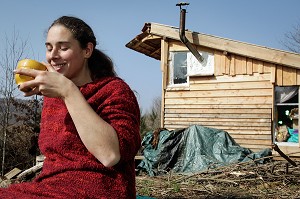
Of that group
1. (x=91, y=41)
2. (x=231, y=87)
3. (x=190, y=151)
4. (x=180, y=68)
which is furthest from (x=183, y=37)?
(x=91, y=41)

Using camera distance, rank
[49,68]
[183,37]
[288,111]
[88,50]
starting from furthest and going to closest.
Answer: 1. [183,37]
2. [288,111]
3. [88,50]
4. [49,68]

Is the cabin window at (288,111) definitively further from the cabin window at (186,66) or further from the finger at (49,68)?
the finger at (49,68)

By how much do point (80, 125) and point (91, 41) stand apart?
54cm

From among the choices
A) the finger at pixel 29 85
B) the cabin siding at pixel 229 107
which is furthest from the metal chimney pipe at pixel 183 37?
the finger at pixel 29 85

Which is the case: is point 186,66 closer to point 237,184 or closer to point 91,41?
point 237,184

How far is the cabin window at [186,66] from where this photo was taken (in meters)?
12.6

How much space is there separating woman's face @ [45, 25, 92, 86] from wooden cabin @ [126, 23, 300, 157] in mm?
10252

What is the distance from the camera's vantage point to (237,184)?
22.8 ft

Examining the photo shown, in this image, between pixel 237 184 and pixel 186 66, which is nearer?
pixel 237 184

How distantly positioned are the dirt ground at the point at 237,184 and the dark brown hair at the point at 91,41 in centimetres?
450

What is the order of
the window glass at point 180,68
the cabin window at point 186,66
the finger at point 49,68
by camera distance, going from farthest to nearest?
the window glass at point 180,68, the cabin window at point 186,66, the finger at point 49,68

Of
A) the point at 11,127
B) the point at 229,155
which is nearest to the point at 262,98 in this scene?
the point at 229,155

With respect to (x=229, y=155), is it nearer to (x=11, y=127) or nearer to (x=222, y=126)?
(x=222, y=126)

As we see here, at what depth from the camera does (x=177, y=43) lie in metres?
13.1
